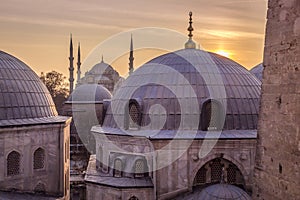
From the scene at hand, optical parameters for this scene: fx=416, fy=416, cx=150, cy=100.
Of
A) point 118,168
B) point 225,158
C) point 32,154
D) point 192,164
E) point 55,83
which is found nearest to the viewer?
point 192,164

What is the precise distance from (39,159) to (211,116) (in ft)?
22.2

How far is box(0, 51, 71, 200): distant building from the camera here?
48.5 feet

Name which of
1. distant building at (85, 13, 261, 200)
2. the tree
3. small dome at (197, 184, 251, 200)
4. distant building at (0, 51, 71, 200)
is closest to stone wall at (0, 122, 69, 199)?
distant building at (0, 51, 71, 200)

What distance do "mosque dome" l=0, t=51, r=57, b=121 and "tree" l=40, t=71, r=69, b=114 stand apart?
27002mm

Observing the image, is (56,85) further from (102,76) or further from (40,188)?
(40,188)

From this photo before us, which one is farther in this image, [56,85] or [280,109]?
[56,85]

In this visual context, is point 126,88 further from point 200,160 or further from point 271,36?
point 271,36

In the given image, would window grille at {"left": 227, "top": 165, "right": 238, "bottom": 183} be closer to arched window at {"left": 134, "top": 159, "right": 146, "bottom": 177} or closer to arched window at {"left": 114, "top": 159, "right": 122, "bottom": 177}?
arched window at {"left": 134, "top": 159, "right": 146, "bottom": 177}

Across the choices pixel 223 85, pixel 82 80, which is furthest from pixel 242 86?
pixel 82 80

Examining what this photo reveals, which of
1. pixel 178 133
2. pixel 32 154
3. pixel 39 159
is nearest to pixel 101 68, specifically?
pixel 39 159

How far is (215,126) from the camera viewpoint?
15508 mm

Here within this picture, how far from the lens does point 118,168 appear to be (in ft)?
52.3

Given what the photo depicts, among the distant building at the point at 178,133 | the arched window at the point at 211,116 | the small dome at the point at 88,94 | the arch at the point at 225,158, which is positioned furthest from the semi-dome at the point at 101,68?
the arch at the point at 225,158

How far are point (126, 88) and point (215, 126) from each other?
438 centimetres
